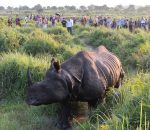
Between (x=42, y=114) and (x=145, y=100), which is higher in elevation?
(x=145, y=100)

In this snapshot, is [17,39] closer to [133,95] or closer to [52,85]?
[52,85]

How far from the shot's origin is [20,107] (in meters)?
10.4

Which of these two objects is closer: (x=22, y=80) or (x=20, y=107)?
(x=20, y=107)

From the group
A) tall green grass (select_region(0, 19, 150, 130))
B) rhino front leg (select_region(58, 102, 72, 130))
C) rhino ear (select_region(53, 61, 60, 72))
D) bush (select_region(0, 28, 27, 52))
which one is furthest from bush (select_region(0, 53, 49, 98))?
bush (select_region(0, 28, 27, 52))

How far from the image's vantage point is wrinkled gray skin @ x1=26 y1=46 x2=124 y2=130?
8164 millimetres

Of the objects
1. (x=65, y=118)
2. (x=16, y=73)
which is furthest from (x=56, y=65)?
(x=16, y=73)

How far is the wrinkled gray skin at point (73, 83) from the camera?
816 cm

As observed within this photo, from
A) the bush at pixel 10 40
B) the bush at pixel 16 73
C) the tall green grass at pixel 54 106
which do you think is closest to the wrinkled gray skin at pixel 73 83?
the tall green grass at pixel 54 106

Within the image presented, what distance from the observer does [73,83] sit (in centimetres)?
862

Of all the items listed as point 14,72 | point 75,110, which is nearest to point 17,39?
point 14,72

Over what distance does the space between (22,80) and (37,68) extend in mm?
564

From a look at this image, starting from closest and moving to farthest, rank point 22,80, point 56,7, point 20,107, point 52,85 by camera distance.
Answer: point 52,85 < point 20,107 < point 22,80 < point 56,7

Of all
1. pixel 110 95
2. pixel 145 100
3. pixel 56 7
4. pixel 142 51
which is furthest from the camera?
pixel 56 7

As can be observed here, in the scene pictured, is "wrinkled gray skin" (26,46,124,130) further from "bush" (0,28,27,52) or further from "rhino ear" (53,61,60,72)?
"bush" (0,28,27,52)
